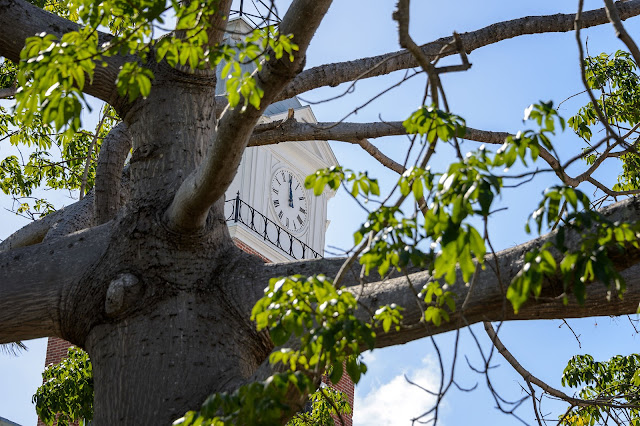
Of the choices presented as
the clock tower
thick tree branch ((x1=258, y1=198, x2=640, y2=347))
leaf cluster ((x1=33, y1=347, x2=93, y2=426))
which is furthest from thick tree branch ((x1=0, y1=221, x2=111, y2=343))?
the clock tower

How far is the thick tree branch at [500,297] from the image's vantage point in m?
4.11

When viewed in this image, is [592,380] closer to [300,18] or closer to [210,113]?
[210,113]

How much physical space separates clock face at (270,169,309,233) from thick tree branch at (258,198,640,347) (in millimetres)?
19860

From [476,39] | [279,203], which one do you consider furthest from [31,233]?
[279,203]

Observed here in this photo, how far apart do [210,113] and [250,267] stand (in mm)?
1250

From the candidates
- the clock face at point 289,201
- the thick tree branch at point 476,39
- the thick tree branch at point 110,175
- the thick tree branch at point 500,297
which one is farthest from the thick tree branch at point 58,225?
the clock face at point 289,201

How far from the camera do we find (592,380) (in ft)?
33.0

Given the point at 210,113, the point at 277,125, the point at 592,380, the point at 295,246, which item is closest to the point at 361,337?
the point at 210,113

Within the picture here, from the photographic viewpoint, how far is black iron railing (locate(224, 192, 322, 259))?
921 inches

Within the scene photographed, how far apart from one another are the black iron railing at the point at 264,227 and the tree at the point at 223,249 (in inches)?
635

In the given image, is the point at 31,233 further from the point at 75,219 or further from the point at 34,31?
the point at 34,31

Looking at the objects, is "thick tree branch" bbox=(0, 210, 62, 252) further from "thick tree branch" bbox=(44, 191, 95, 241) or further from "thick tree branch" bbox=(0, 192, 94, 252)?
"thick tree branch" bbox=(44, 191, 95, 241)

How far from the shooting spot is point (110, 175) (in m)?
7.41

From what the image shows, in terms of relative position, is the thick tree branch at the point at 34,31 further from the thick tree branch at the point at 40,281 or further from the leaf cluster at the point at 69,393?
the leaf cluster at the point at 69,393
